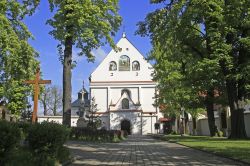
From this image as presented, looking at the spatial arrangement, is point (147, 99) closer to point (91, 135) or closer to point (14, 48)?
point (91, 135)

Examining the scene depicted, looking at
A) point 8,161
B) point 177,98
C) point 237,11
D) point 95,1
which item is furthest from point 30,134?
point 177,98

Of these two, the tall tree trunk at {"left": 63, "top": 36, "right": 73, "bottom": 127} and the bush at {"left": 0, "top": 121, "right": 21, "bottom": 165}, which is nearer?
the bush at {"left": 0, "top": 121, "right": 21, "bottom": 165}

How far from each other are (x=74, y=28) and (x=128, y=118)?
58.2 meters

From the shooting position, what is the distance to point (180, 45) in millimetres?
34531

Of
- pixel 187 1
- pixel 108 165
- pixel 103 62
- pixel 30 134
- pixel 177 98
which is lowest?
pixel 108 165

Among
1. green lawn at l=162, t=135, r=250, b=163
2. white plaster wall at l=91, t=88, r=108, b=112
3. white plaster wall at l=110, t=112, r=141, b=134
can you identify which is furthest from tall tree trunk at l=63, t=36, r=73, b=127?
white plaster wall at l=91, t=88, r=108, b=112

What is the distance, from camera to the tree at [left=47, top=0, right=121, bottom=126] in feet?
74.1

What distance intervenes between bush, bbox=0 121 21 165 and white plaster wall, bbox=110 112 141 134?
70.1 meters

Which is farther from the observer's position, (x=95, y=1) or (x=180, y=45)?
(x=180, y=45)

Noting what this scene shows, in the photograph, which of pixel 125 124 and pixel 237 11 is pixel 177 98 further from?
pixel 125 124

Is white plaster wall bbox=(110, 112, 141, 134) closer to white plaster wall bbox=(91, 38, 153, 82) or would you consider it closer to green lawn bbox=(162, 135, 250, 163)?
white plaster wall bbox=(91, 38, 153, 82)

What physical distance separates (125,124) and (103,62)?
44.7 ft

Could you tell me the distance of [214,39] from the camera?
32625 mm

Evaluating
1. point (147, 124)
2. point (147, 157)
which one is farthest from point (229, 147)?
point (147, 124)
